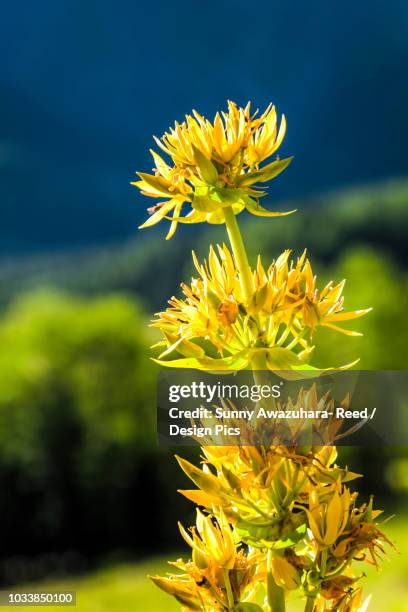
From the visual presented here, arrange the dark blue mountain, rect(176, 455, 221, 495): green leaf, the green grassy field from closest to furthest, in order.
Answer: rect(176, 455, 221, 495): green leaf → the green grassy field → the dark blue mountain

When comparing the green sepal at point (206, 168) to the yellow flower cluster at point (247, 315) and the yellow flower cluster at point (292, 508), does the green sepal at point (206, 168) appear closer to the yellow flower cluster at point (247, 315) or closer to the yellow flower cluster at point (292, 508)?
the yellow flower cluster at point (247, 315)

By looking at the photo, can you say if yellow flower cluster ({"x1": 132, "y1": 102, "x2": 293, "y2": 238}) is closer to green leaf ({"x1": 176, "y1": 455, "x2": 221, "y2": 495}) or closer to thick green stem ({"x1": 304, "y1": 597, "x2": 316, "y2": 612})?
green leaf ({"x1": 176, "y1": 455, "x2": 221, "y2": 495})

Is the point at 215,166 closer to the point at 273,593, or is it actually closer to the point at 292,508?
the point at 292,508

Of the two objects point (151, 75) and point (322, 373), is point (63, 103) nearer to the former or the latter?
point (151, 75)

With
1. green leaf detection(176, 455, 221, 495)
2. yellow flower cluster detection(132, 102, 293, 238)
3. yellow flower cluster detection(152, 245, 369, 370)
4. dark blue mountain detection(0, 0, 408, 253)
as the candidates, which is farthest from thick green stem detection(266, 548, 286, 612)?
dark blue mountain detection(0, 0, 408, 253)

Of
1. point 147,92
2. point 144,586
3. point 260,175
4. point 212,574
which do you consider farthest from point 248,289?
point 147,92

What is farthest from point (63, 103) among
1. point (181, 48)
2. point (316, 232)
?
point (316, 232)

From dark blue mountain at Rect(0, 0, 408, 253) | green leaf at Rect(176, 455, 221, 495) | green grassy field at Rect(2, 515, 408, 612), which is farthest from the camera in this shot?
dark blue mountain at Rect(0, 0, 408, 253)
